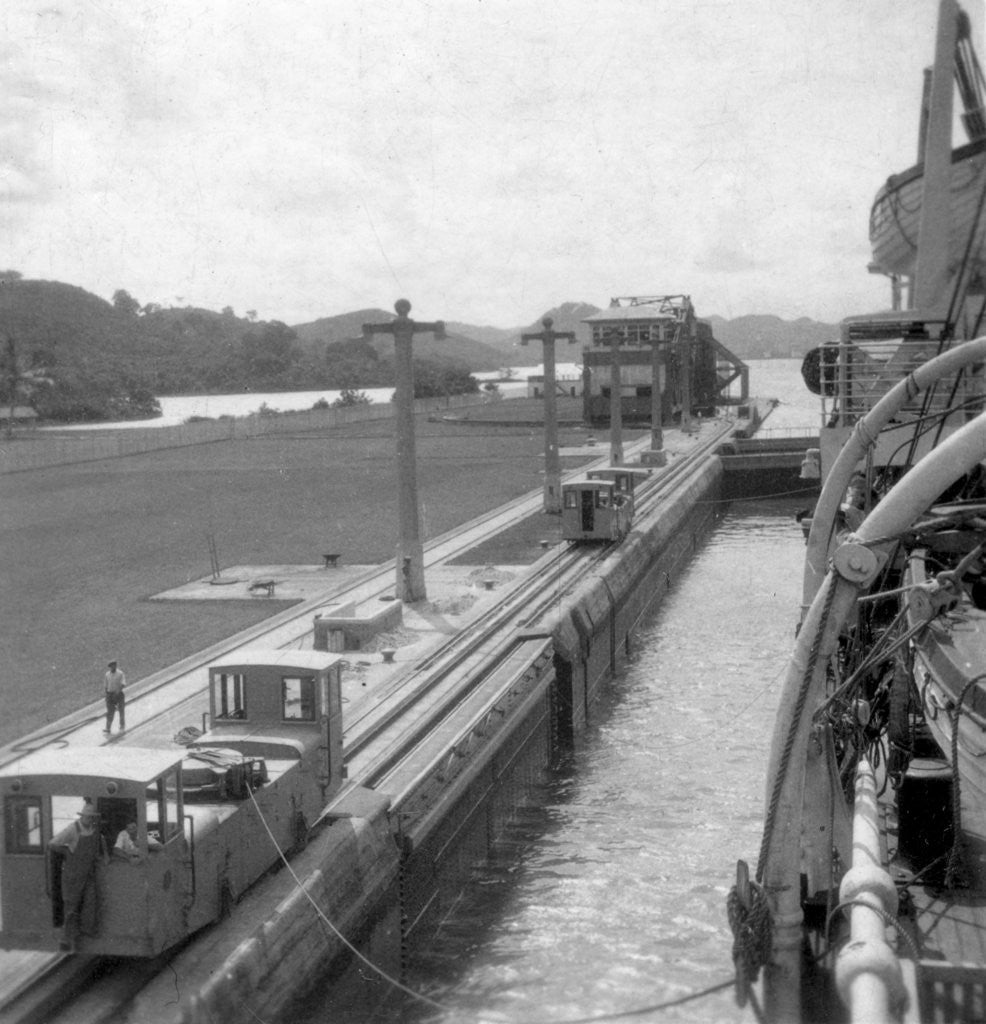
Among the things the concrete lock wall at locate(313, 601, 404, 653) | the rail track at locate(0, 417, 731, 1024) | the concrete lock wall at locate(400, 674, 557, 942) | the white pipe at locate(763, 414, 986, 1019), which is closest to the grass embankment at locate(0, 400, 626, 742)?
the rail track at locate(0, 417, 731, 1024)

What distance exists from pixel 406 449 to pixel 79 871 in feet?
60.8

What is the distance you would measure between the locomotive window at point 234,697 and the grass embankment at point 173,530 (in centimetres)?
Result: 590

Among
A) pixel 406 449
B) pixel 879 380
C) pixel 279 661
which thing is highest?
pixel 879 380

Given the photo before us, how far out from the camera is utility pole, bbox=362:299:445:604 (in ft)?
93.2

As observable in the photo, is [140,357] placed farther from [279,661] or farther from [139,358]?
[279,661]

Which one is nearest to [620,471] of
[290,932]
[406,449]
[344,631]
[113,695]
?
[406,449]

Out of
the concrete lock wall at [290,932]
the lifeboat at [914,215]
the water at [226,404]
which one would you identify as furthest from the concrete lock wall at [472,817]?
the water at [226,404]

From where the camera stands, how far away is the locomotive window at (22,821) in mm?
11047

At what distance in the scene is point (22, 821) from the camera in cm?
1109

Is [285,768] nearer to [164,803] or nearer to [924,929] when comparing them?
[164,803]

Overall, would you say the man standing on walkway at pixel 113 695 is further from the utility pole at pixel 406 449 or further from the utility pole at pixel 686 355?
the utility pole at pixel 686 355

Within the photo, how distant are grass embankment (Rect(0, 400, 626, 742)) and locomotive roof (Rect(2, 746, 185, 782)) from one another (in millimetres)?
8265

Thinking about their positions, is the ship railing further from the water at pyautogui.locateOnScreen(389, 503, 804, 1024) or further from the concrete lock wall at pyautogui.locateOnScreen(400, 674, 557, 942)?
the concrete lock wall at pyautogui.locateOnScreen(400, 674, 557, 942)

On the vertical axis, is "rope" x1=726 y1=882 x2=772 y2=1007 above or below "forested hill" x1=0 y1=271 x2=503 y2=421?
below
